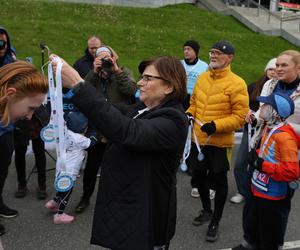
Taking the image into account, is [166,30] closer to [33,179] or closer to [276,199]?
[33,179]

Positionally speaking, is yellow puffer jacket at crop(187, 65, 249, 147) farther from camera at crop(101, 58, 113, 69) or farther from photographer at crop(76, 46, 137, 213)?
camera at crop(101, 58, 113, 69)

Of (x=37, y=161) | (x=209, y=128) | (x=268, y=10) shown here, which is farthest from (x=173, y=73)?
(x=268, y=10)

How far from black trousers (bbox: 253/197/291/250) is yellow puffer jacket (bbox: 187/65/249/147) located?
78cm

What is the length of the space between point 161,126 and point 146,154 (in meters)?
0.20

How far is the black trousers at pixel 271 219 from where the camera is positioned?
355cm

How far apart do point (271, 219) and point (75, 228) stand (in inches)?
74.1

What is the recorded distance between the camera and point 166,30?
14.0m

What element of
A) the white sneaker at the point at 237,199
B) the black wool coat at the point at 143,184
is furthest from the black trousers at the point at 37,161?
the black wool coat at the point at 143,184

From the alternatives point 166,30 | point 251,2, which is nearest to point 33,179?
point 166,30

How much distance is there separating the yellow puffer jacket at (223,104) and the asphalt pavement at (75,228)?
2.92 ft

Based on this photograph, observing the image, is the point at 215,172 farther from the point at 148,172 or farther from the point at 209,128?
the point at 148,172

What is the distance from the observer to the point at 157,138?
2229 mm

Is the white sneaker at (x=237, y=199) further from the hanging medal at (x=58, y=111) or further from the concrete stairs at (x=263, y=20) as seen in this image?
the concrete stairs at (x=263, y=20)

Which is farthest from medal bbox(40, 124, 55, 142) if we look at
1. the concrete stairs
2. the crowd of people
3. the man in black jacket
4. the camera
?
the concrete stairs
